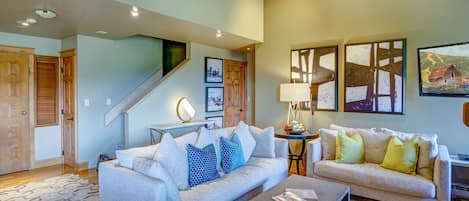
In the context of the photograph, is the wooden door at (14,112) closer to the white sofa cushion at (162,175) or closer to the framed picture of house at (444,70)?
the white sofa cushion at (162,175)

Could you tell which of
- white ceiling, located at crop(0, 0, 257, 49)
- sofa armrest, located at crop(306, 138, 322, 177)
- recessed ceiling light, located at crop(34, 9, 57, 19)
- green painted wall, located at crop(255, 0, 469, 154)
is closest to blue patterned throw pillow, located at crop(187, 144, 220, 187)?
sofa armrest, located at crop(306, 138, 322, 177)

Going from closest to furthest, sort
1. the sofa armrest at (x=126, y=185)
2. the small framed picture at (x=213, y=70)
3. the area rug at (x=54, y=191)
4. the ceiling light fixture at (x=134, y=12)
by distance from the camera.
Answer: the sofa armrest at (x=126, y=185), the ceiling light fixture at (x=134, y=12), the area rug at (x=54, y=191), the small framed picture at (x=213, y=70)

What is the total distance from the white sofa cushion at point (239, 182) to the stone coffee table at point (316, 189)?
34 centimetres

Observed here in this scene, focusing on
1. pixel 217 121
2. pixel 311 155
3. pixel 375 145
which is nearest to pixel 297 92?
pixel 311 155

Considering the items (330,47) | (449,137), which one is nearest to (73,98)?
(330,47)

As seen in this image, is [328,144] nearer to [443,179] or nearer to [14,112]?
[443,179]

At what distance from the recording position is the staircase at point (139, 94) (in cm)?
521

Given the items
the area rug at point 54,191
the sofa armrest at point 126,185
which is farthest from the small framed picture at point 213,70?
the sofa armrest at point 126,185

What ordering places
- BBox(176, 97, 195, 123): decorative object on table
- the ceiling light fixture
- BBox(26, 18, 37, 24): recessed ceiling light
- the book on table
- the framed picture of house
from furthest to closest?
BBox(176, 97, 195, 123): decorative object on table, BBox(26, 18, 37, 24): recessed ceiling light, the framed picture of house, the ceiling light fixture, the book on table

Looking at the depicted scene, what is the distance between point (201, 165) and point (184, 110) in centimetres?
301

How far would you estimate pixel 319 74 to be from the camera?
4809 millimetres

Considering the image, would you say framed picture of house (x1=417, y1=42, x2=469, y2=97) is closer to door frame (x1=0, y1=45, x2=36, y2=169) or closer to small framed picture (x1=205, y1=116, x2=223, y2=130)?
small framed picture (x1=205, y1=116, x2=223, y2=130)

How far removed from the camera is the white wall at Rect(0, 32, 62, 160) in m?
4.69

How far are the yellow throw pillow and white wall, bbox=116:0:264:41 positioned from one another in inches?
118
